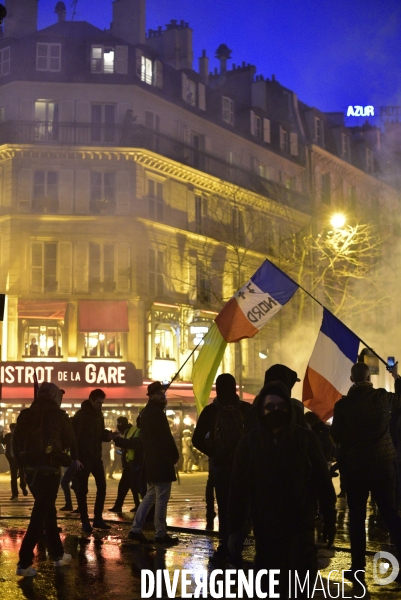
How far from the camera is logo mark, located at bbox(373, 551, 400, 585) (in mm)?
7879

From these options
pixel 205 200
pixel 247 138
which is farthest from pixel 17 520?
pixel 247 138

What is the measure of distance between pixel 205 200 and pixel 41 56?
951 cm

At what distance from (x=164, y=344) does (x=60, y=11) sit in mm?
16689

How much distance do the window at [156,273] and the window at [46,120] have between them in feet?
20.3

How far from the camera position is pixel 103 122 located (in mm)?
38438

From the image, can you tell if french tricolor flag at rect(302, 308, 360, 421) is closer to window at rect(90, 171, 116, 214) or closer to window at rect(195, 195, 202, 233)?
window at rect(90, 171, 116, 214)

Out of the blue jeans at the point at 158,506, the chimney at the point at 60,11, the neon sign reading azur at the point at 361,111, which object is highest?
the chimney at the point at 60,11

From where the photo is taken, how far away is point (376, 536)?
1109cm

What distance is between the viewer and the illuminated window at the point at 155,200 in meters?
38.8

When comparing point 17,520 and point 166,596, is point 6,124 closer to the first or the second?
point 17,520

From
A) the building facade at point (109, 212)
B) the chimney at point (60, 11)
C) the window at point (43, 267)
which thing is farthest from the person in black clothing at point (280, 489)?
the chimney at point (60, 11)

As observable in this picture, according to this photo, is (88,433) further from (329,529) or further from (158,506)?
(329,529)

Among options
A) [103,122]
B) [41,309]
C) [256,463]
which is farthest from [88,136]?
[256,463]

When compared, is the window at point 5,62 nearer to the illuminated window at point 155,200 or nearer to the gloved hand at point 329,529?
the illuminated window at point 155,200
